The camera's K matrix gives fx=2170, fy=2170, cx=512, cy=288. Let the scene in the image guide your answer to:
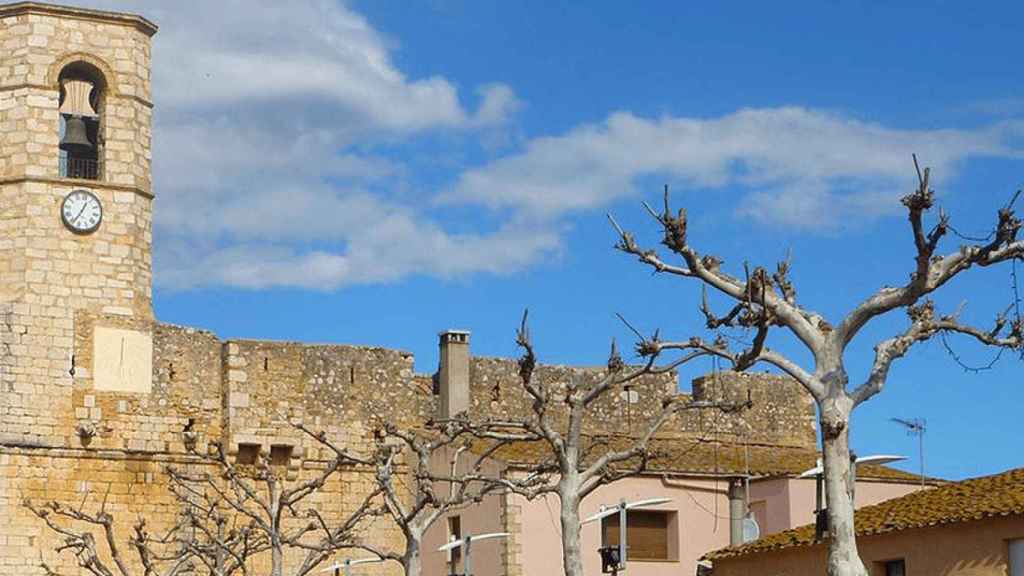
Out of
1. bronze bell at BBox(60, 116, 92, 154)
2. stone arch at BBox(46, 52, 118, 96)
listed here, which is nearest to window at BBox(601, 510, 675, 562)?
bronze bell at BBox(60, 116, 92, 154)

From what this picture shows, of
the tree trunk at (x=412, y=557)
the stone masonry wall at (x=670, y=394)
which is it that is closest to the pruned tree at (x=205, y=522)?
the stone masonry wall at (x=670, y=394)

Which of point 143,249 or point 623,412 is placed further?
point 623,412

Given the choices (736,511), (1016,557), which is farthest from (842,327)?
(736,511)

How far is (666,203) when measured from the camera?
17.6 meters

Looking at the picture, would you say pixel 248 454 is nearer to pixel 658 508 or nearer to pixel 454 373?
pixel 454 373

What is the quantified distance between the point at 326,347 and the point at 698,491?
783 centimetres

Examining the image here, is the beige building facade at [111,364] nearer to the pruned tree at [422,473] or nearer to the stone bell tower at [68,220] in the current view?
the stone bell tower at [68,220]

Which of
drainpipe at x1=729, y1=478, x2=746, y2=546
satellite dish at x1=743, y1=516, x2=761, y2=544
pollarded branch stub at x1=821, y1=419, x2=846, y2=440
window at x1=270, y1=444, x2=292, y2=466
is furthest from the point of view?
window at x1=270, y1=444, x2=292, y2=466

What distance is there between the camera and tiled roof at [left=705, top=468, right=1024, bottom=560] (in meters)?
25.4

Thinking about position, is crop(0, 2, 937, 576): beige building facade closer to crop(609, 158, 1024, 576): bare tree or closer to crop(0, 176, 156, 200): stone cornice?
crop(0, 176, 156, 200): stone cornice

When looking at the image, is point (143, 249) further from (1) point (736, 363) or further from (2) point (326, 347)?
(1) point (736, 363)

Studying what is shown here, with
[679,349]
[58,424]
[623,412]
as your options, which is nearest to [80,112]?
[58,424]

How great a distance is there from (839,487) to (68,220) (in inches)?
910

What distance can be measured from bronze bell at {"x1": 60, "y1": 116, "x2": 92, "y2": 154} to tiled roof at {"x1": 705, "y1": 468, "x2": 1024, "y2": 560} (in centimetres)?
1444
